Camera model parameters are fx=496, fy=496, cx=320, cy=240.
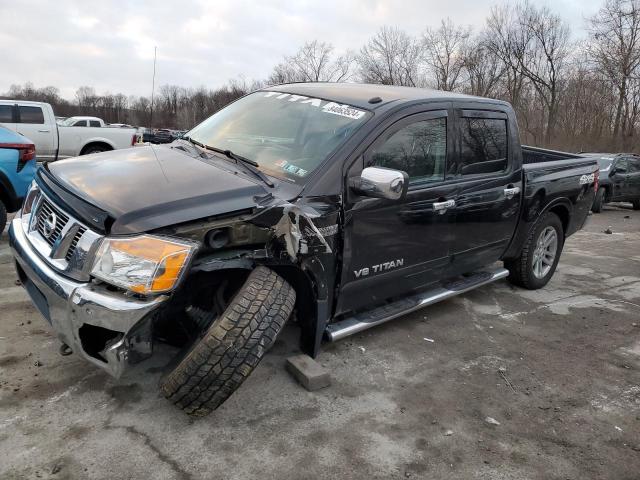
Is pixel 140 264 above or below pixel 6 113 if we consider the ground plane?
below

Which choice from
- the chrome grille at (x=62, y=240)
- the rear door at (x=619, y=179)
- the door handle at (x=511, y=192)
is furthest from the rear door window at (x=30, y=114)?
the rear door at (x=619, y=179)

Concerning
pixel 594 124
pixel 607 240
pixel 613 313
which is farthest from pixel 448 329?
pixel 594 124

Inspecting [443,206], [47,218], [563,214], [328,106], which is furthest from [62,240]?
[563,214]

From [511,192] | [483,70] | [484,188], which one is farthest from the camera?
[483,70]

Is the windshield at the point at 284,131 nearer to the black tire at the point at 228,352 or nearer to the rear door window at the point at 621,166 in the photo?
the black tire at the point at 228,352

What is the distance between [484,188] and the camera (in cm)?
402

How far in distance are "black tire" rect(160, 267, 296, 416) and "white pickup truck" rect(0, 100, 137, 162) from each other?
38.6ft

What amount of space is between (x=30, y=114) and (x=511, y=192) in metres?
12.2

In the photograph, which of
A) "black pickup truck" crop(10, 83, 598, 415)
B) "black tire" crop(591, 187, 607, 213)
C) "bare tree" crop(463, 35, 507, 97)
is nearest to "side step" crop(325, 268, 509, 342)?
"black pickup truck" crop(10, 83, 598, 415)

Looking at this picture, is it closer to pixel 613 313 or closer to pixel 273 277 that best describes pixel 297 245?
pixel 273 277

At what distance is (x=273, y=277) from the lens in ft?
8.61

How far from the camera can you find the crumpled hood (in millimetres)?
2354

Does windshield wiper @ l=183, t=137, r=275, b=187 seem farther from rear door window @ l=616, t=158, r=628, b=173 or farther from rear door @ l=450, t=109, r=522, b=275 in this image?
rear door window @ l=616, t=158, r=628, b=173

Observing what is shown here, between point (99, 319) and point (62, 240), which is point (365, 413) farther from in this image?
point (62, 240)
